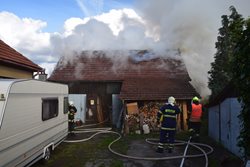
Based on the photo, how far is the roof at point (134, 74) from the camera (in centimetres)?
1561

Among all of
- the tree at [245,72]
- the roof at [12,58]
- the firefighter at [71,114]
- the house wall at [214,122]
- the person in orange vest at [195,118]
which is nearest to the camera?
A: the tree at [245,72]

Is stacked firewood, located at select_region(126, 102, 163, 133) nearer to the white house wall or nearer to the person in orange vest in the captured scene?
the white house wall

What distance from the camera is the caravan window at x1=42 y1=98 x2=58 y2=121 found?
8.23 metres

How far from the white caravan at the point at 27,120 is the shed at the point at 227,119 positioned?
19.7ft

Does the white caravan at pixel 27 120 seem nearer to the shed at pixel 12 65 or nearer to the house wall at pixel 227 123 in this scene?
the shed at pixel 12 65

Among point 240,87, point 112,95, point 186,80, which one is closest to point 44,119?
point 240,87

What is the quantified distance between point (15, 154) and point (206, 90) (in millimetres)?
17037

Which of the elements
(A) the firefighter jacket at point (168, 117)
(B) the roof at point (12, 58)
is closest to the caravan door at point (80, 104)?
(B) the roof at point (12, 58)

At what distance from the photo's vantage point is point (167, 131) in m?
10.1

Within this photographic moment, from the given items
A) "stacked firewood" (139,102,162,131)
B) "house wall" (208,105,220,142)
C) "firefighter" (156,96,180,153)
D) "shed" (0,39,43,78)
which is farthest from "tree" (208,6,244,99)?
"shed" (0,39,43,78)

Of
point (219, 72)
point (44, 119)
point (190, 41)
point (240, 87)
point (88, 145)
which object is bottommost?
point (88, 145)

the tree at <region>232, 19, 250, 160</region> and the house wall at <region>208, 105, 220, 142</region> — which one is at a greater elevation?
the tree at <region>232, 19, 250, 160</region>

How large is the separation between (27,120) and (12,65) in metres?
5.81

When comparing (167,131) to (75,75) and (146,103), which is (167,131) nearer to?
(146,103)
